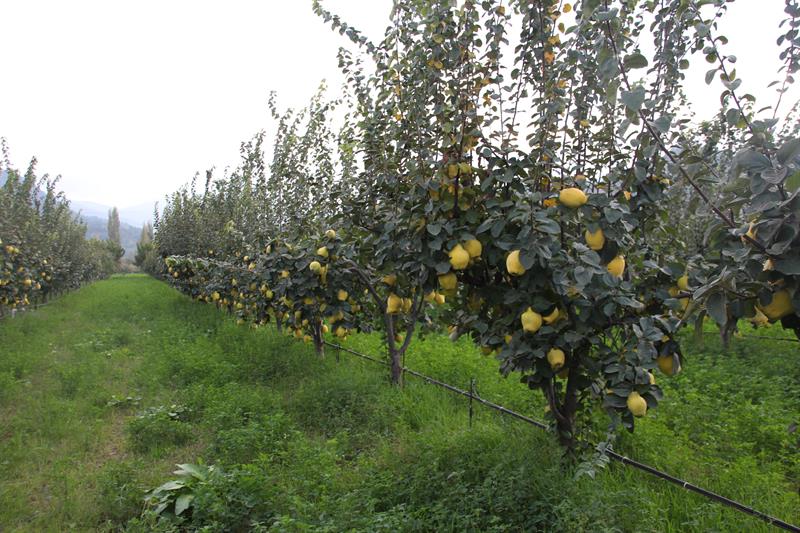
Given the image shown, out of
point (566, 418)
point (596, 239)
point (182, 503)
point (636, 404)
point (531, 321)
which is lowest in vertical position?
point (182, 503)

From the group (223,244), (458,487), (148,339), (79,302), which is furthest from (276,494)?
(79,302)

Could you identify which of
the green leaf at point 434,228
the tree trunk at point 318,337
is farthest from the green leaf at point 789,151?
the tree trunk at point 318,337

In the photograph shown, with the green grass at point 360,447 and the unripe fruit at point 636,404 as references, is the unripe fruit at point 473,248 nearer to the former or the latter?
the unripe fruit at point 636,404

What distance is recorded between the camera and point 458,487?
2.60m

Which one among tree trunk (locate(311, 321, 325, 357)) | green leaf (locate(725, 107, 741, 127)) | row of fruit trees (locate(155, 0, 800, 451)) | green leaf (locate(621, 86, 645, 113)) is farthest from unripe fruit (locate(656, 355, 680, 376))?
tree trunk (locate(311, 321, 325, 357))

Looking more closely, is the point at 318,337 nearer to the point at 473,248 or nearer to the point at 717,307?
the point at 473,248

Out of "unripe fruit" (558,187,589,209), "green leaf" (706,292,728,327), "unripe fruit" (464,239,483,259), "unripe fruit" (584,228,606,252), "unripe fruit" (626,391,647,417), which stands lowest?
"unripe fruit" (626,391,647,417)

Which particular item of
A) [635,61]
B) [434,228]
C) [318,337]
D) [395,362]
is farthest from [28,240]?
[635,61]

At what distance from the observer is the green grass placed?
8.21 feet

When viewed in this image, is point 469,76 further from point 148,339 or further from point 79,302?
point 79,302

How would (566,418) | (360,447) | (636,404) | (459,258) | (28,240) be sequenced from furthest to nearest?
(28,240)
(360,447)
(566,418)
(459,258)
(636,404)

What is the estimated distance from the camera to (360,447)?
3.88 metres

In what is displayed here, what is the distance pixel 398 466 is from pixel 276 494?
74cm

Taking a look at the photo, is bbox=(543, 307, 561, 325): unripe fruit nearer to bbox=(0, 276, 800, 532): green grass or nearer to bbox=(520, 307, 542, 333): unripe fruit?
bbox=(520, 307, 542, 333): unripe fruit
